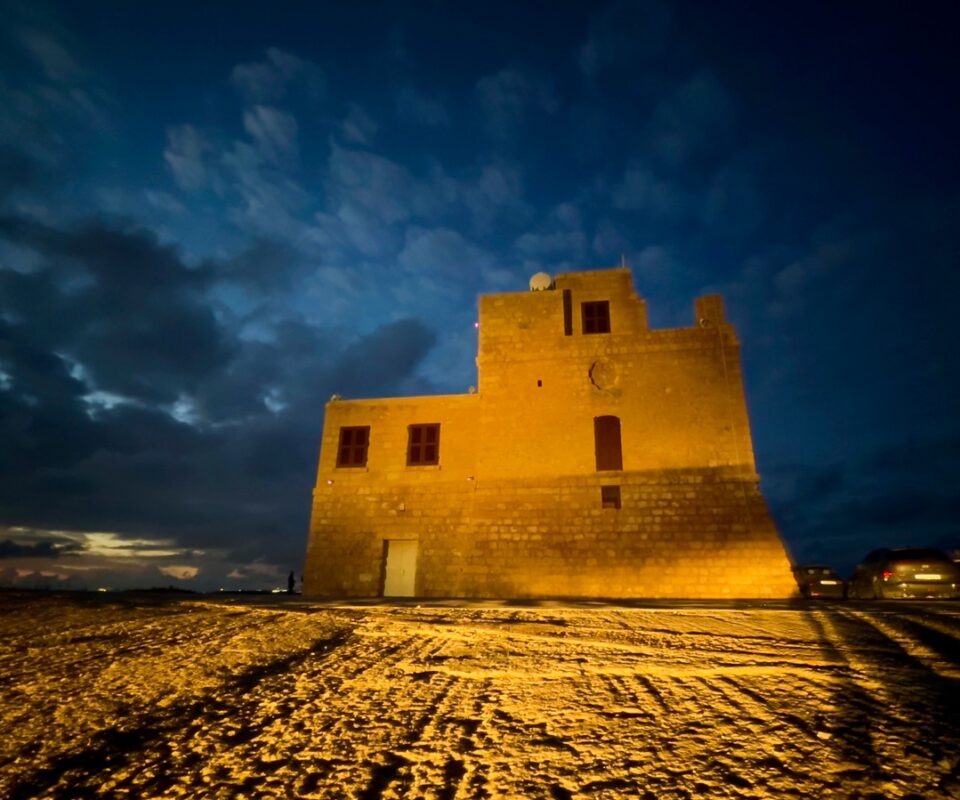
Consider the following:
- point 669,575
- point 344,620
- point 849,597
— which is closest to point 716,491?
point 669,575

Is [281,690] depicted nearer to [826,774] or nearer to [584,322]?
[826,774]

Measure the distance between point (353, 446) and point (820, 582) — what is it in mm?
14571

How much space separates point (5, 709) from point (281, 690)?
150cm

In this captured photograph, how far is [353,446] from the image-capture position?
15.8m

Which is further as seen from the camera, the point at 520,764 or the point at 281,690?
the point at 281,690

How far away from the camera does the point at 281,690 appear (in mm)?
3070

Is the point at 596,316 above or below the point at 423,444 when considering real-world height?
above

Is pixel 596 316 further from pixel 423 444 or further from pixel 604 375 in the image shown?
pixel 423 444

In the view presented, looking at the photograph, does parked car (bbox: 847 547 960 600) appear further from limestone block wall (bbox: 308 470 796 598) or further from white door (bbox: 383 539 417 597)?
white door (bbox: 383 539 417 597)

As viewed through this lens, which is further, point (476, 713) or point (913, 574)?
point (913, 574)

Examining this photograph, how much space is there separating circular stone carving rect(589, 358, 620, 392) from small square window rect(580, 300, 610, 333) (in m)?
1.15

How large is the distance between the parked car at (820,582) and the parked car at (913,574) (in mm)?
2389

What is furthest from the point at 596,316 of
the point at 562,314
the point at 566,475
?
the point at 566,475

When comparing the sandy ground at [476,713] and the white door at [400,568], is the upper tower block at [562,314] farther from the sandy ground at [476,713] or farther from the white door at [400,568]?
the sandy ground at [476,713]
